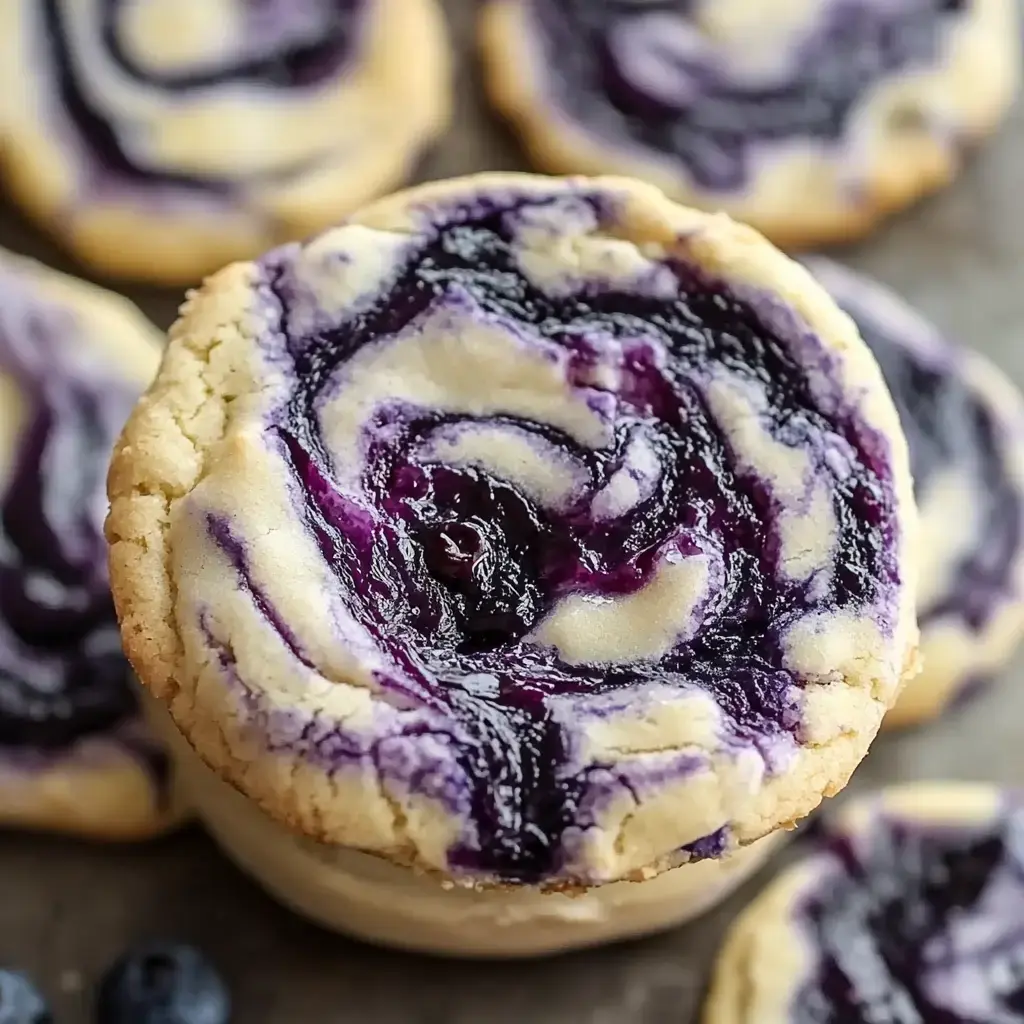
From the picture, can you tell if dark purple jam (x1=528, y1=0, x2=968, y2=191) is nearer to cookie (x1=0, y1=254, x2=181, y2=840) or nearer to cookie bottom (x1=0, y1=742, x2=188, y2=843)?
cookie (x1=0, y1=254, x2=181, y2=840)

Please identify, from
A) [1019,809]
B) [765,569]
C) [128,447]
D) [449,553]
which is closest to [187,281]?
[128,447]

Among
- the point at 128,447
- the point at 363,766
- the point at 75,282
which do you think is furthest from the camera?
the point at 75,282

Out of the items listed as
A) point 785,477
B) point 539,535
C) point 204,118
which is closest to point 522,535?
point 539,535

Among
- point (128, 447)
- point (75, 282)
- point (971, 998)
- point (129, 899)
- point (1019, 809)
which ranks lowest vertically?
point (129, 899)

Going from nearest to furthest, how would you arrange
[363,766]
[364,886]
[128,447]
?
[363,766] → [128,447] → [364,886]

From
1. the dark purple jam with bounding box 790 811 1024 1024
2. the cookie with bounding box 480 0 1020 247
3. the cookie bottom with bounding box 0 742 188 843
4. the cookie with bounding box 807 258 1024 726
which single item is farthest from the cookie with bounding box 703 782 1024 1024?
the cookie with bounding box 480 0 1020 247

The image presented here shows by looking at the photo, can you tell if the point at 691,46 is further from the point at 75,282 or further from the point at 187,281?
the point at 75,282
